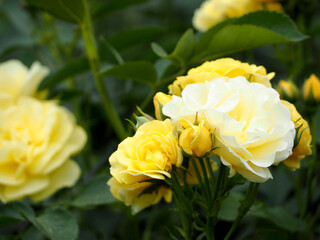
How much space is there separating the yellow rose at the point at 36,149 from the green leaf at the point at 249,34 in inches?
12.1

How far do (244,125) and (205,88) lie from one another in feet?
0.21

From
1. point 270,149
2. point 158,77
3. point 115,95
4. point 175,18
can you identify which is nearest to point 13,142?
point 158,77

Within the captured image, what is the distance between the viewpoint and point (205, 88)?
51cm

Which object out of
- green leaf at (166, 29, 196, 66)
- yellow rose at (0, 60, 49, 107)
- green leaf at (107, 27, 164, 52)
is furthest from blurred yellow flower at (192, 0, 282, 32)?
yellow rose at (0, 60, 49, 107)

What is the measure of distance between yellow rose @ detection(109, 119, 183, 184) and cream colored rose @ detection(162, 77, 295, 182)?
0.08 feet

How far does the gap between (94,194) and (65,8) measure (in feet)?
1.07

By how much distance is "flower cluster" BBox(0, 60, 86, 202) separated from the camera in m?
0.80

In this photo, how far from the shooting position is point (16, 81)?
88cm

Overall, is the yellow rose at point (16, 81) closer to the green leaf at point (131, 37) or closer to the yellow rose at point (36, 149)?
the yellow rose at point (36, 149)

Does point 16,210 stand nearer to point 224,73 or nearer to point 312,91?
point 224,73

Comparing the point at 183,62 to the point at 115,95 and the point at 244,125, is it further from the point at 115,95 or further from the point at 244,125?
the point at 115,95

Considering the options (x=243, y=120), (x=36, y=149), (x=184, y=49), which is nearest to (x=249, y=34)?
(x=184, y=49)

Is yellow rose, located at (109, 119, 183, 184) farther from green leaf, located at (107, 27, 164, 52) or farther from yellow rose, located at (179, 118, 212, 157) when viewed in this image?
green leaf, located at (107, 27, 164, 52)

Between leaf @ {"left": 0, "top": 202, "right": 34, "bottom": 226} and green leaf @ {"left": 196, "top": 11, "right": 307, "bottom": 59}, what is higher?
green leaf @ {"left": 196, "top": 11, "right": 307, "bottom": 59}
